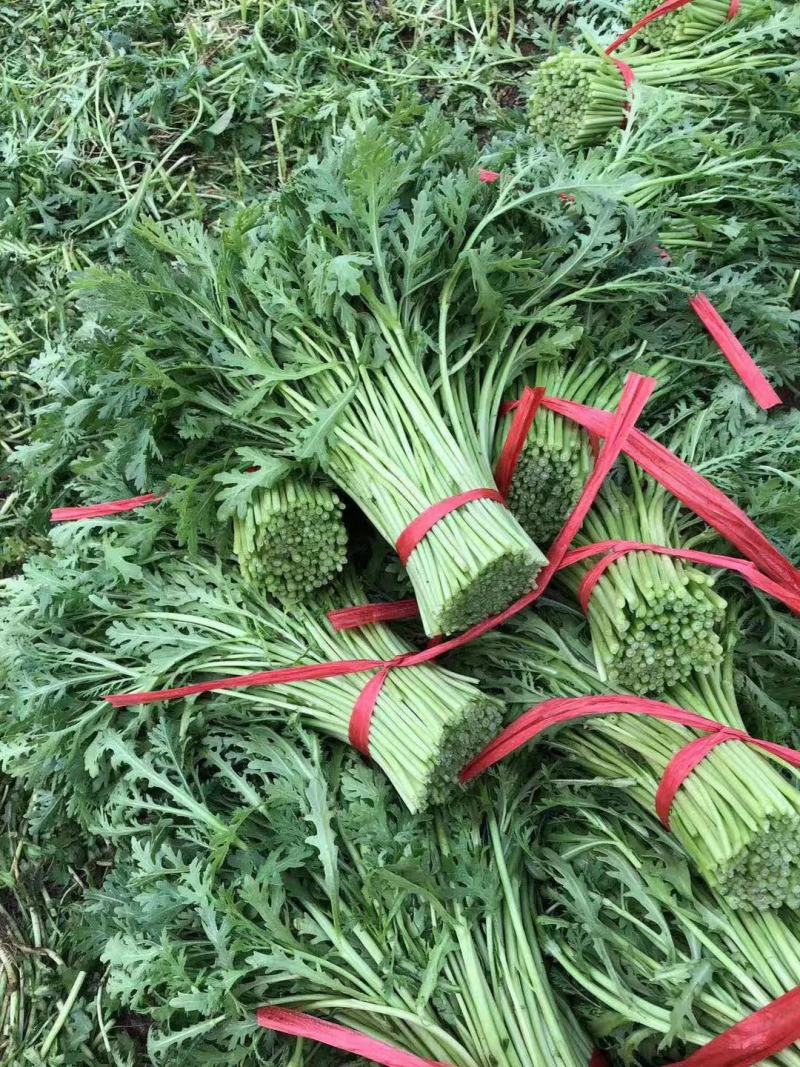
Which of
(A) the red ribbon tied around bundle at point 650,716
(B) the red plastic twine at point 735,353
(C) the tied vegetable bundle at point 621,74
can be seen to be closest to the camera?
(A) the red ribbon tied around bundle at point 650,716

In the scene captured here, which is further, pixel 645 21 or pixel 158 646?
pixel 645 21

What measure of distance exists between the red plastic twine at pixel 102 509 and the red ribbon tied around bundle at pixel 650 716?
1.11 m

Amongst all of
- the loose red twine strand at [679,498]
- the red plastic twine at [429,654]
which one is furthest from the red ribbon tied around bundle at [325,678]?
the loose red twine strand at [679,498]

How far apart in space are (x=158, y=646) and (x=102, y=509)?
438mm

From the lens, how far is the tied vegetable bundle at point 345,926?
5.92ft

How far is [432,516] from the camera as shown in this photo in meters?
1.98

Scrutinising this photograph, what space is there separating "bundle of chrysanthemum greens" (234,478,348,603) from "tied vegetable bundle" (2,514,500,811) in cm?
8

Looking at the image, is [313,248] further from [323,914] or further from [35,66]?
[35,66]

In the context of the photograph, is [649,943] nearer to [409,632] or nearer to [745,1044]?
[745,1044]

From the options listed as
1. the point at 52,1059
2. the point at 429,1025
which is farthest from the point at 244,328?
the point at 52,1059

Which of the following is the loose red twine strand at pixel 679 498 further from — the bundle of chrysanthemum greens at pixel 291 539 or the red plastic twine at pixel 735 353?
the red plastic twine at pixel 735 353

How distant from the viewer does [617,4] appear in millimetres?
3236

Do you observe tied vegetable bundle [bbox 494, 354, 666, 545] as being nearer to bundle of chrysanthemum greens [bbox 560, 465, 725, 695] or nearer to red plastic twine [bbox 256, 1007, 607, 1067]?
bundle of chrysanthemum greens [bbox 560, 465, 725, 695]

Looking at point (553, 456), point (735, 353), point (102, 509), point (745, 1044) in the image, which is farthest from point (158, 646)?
point (735, 353)
